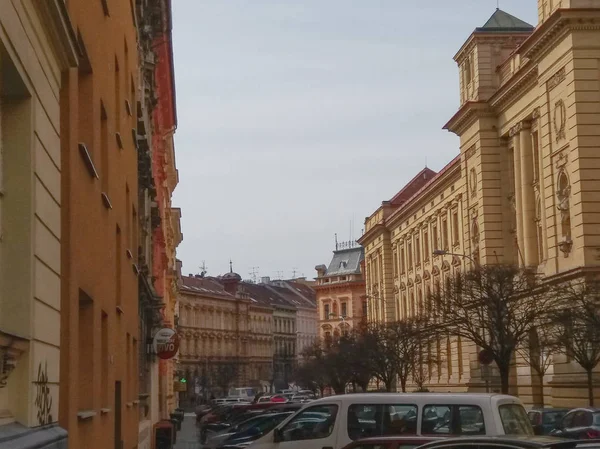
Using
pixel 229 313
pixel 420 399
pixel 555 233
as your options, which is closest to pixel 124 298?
pixel 420 399

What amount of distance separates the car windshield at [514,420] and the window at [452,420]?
341 mm

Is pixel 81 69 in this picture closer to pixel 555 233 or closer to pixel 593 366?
pixel 593 366

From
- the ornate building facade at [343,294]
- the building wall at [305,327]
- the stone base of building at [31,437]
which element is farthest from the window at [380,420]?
the building wall at [305,327]

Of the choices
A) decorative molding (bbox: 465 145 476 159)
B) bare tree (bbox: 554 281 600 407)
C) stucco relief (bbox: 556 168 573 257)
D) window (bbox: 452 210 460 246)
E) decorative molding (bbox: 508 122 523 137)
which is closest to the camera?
bare tree (bbox: 554 281 600 407)

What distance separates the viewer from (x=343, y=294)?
144000 mm

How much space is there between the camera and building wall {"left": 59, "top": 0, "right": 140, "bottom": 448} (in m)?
11.3

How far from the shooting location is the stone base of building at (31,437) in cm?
824

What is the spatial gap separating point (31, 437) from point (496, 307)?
3630 cm

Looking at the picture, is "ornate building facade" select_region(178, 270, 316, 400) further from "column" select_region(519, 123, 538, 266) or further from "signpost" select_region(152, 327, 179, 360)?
"signpost" select_region(152, 327, 179, 360)

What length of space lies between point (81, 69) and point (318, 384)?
82173 mm

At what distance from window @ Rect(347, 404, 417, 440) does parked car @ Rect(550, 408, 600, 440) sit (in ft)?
30.8

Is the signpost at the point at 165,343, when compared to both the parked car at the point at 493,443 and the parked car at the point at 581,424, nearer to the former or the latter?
the parked car at the point at 581,424

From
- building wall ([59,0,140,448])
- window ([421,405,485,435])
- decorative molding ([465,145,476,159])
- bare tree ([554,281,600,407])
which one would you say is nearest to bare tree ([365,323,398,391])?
decorative molding ([465,145,476,159])

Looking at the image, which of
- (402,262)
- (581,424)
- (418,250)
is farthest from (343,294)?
(581,424)
